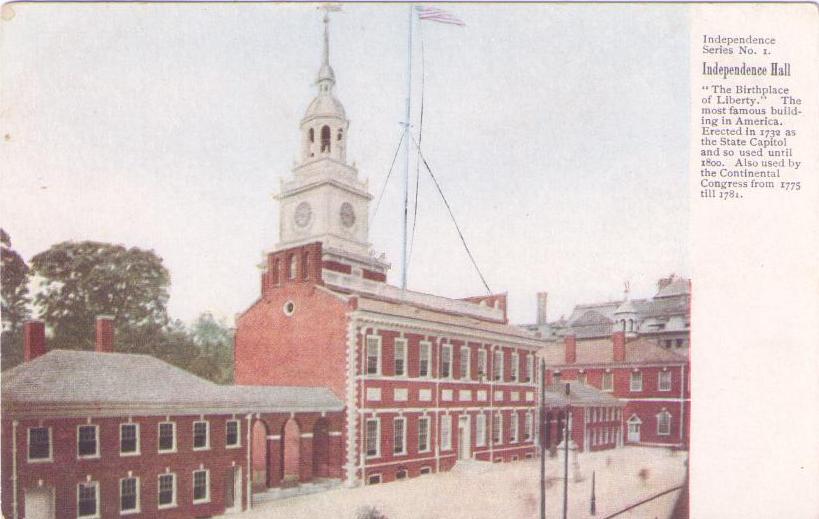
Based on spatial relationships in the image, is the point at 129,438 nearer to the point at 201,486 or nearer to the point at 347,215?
the point at 201,486

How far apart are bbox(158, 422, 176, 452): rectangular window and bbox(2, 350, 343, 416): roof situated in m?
0.32

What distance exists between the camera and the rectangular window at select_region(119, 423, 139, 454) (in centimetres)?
1173

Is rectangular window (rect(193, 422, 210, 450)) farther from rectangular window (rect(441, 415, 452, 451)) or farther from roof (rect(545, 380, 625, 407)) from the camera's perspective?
roof (rect(545, 380, 625, 407))

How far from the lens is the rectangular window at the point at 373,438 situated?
1552cm

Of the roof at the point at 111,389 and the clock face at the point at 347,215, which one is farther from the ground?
the clock face at the point at 347,215

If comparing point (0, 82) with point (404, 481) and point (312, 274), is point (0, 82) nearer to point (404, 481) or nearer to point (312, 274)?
point (312, 274)

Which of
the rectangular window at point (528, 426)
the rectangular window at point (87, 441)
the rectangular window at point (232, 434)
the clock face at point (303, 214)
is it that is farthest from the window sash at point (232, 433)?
the rectangular window at point (528, 426)

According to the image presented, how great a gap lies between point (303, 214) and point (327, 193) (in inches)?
38.5

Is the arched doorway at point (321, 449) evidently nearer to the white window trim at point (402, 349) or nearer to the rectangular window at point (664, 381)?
the white window trim at point (402, 349)

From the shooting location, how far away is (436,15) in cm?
1161

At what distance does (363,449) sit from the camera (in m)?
15.2

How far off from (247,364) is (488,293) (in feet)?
23.3

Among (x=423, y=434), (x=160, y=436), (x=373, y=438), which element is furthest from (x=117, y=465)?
(x=423, y=434)

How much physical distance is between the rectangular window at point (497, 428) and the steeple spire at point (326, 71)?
1140 cm
